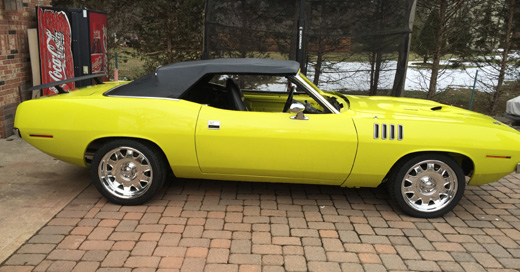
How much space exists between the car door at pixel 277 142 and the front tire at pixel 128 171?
1.51 feet

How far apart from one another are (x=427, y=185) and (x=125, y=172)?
2.96 meters

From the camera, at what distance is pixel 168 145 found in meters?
3.96

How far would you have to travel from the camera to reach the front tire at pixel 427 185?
3877 mm

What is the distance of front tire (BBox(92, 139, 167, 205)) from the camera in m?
3.98

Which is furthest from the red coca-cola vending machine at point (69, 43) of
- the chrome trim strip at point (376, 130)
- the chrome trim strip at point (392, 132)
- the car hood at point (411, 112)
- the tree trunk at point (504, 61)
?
the tree trunk at point (504, 61)

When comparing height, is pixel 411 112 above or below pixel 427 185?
above

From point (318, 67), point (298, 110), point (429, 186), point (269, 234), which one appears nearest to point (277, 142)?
point (298, 110)

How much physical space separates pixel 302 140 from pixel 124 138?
1.74 m

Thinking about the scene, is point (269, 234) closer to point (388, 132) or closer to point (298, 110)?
point (298, 110)

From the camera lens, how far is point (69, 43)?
7.04 m

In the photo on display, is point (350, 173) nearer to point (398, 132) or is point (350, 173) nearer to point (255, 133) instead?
point (398, 132)

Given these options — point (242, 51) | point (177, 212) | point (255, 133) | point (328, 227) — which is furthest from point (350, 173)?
point (242, 51)

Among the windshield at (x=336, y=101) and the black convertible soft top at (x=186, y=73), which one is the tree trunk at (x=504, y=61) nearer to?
the windshield at (x=336, y=101)

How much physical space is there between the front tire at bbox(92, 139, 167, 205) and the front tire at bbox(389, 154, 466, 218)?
2.32 meters
